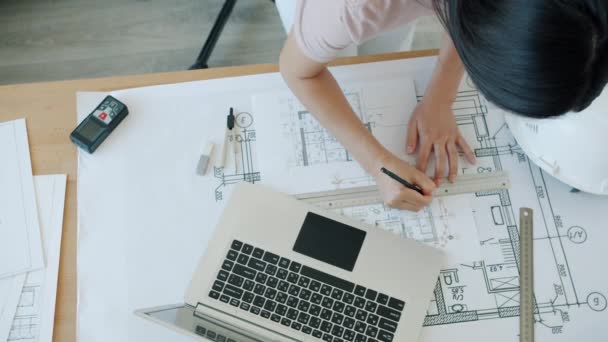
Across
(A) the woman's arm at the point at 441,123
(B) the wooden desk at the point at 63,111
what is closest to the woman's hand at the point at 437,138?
(A) the woman's arm at the point at 441,123

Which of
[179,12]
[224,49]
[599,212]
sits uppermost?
[179,12]

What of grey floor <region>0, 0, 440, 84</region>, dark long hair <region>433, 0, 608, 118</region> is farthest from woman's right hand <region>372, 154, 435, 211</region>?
grey floor <region>0, 0, 440, 84</region>

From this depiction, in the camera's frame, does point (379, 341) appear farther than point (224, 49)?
No

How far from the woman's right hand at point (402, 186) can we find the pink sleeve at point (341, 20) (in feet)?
0.66

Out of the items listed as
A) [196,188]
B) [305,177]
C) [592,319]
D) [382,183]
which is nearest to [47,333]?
[196,188]

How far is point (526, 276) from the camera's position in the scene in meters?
0.82

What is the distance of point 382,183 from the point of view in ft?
2.79

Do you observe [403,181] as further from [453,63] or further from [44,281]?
[44,281]

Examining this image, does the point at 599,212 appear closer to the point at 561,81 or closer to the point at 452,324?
the point at 452,324

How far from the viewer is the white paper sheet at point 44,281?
785mm

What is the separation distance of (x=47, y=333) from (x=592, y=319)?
0.83 metres

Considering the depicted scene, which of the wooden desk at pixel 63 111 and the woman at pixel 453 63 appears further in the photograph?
the wooden desk at pixel 63 111

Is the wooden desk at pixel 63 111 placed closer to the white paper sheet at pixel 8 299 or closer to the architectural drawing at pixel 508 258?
the white paper sheet at pixel 8 299

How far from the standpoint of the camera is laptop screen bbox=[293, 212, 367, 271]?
2.65ft
